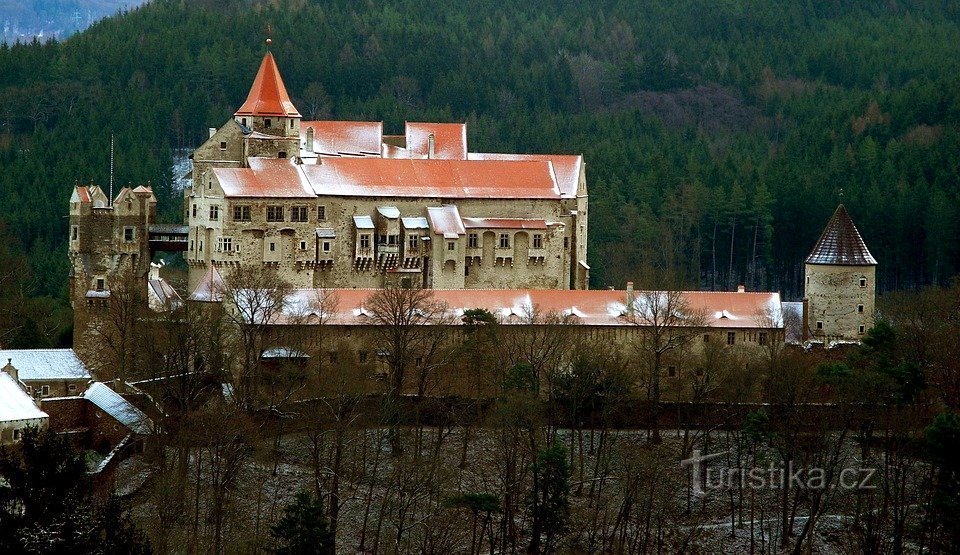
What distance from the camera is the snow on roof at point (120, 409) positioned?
2800 inches

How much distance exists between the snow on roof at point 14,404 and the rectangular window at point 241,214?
16569 millimetres

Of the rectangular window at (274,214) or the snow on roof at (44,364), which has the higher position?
the rectangular window at (274,214)

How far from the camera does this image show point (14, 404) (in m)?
69.7

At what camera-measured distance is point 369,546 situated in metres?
66.3

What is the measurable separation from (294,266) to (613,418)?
57.6ft

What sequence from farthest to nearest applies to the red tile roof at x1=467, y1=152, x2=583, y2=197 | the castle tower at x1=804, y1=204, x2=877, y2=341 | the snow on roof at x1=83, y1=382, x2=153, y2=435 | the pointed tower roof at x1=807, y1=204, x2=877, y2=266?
the red tile roof at x1=467, y1=152, x2=583, y2=197 < the pointed tower roof at x1=807, y1=204, x2=877, y2=266 < the castle tower at x1=804, y1=204, x2=877, y2=341 < the snow on roof at x1=83, y1=382, x2=153, y2=435

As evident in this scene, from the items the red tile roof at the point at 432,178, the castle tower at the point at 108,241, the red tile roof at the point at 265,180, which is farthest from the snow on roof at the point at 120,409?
the red tile roof at the point at 432,178

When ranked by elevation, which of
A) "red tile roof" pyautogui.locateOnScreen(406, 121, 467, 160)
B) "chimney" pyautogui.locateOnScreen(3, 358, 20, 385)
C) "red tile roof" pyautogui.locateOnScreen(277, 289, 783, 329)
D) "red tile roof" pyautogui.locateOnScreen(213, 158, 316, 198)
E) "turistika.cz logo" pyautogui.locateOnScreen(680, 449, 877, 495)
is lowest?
"turistika.cz logo" pyautogui.locateOnScreen(680, 449, 877, 495)

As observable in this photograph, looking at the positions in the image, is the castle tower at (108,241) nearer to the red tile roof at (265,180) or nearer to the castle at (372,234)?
the castle at (372,234)

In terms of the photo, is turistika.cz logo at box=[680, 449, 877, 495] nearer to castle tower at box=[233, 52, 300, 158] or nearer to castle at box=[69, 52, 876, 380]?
castle at box=[69, 52, 876, 380]

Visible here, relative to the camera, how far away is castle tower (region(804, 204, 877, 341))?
83000 mm

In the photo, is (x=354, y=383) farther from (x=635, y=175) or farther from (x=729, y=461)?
(x=635, y=175)

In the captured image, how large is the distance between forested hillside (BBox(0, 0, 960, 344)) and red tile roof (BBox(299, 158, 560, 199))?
9120mm

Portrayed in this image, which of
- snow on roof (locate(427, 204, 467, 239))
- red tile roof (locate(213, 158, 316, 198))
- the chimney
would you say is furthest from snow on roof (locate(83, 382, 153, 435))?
snow on roof (locate(427, 204, 467, 239))
